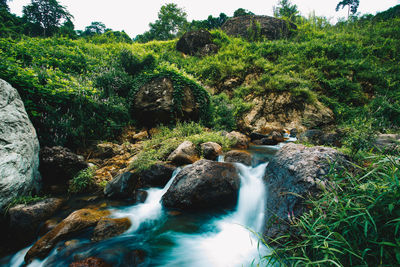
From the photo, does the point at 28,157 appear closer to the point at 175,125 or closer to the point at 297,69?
the point at 175,125

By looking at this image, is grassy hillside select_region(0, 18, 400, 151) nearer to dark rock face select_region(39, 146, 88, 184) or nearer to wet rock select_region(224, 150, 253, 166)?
dark rock face select_region(39, 146, 88, 184)

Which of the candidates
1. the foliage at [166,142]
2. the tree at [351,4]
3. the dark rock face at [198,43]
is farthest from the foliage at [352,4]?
the foliage at [166,142]

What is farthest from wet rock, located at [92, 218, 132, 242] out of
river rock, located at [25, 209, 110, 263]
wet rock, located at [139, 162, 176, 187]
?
wet rock, located at [139, 162, 176, 187]

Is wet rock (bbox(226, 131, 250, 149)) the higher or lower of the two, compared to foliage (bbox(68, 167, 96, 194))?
higher

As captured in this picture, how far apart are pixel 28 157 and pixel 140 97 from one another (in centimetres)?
465

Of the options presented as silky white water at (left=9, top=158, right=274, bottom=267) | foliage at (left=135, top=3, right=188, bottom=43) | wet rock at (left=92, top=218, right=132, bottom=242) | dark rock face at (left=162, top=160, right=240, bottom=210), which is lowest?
silky white water at (left=9, top=158, right=274, bottom=267)

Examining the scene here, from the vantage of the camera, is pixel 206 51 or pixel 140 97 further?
pixel 206 51

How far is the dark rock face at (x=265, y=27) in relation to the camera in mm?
15250

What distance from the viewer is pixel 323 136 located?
5.92 meters

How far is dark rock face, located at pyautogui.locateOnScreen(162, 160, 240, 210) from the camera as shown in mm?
3305

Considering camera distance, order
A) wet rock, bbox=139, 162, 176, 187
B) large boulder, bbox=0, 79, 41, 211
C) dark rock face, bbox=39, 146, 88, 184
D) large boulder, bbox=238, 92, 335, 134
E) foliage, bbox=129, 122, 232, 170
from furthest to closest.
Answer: large boulder, bbox=238, 92, 335, 134 < foliage, bbox=129, 122, 232, 170 < wet rock, bbox=139, 162, 176, 187 < dark rock face, bbox=39, 146, 88, 184 < large boulder, bbox=0, 79, 41, 211

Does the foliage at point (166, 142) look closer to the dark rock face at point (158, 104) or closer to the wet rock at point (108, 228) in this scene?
the dark rock face at point (158, 104)

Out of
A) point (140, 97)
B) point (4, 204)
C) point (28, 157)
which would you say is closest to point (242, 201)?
point (4, 204)

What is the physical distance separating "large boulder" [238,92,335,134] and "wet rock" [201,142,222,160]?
4.21 m
